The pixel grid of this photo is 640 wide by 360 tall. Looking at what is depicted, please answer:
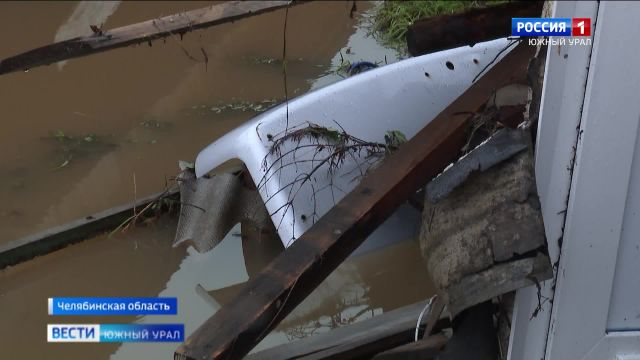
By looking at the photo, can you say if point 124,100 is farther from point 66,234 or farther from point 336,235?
point 336,235

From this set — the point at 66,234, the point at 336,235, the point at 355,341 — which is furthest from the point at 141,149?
the point at 336,235

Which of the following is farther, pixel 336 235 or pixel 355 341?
pixel 355 341

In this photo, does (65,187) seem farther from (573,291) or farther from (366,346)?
(573,291)

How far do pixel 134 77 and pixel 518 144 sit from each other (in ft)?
13.1

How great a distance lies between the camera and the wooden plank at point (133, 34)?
10.2ft

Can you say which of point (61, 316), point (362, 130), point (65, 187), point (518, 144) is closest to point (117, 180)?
point (65, 187)

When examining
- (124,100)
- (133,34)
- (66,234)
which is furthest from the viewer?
(124,100)

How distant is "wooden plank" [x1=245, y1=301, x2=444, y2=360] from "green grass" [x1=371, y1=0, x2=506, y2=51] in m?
3.45

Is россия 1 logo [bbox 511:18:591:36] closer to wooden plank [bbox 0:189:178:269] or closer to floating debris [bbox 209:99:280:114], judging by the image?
wooden plank [bbox 0:189:178:269]

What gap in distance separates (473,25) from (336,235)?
106 centimetres

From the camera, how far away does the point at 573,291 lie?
2342 mm

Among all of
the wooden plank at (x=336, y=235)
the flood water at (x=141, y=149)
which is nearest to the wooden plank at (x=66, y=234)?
the flood water at (x=141, y=149)

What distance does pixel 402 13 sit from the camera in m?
6.26

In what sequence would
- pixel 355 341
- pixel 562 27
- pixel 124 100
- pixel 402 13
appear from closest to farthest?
pixel 562 27 → pixel 355 341 → pixel 124 100 → pixel 402 13
